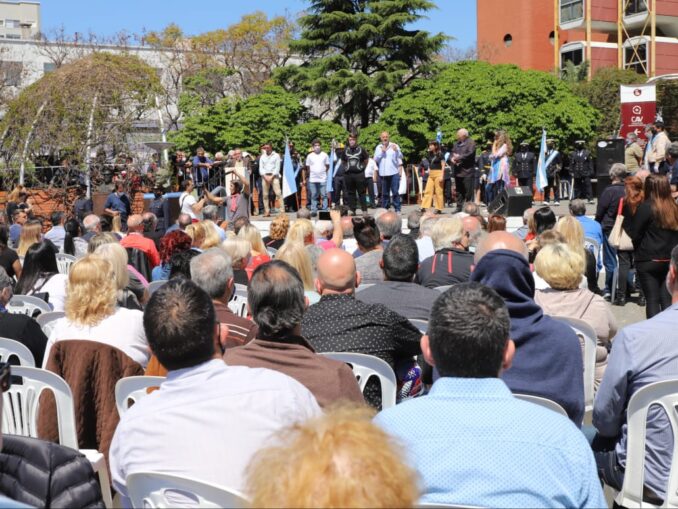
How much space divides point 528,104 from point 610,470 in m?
26.4

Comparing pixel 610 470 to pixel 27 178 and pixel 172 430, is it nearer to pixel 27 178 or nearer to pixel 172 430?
pixel 172 430

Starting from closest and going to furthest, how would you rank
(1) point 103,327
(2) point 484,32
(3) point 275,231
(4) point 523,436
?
(4) point 523,436 → (1) point 103,327 → (3) point 275,231 → (2) point 484,32

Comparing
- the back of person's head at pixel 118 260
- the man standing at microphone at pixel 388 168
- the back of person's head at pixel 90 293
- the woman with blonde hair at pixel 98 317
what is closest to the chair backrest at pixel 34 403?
the woman with blonde hair at pixel 98 317

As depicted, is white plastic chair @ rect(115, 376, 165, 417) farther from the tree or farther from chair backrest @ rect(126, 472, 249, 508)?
the tree

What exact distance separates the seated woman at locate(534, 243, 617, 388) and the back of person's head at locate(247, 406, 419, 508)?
12.3ft

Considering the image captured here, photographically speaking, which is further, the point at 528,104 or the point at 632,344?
the point at 528,104

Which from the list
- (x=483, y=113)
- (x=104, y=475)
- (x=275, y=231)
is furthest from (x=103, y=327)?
(x=483, y=113)

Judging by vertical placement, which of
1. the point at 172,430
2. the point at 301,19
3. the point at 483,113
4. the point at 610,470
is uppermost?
the point at 301,19

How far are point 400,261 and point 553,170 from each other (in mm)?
20163

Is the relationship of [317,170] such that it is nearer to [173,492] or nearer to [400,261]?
[400,261]

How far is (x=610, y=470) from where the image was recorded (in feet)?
11.9

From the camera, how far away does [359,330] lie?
4.36 metres

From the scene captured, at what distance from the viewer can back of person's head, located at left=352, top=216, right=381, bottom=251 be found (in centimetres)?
728

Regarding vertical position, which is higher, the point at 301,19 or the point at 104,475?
the point at 301,19
